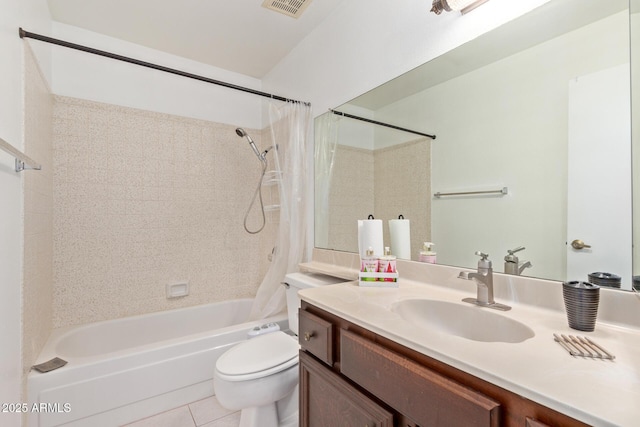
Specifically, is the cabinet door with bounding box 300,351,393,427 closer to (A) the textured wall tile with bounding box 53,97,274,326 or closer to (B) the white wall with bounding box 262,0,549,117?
(B) the white wall with bounding box 262,0,549,117

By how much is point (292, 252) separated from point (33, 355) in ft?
4.79

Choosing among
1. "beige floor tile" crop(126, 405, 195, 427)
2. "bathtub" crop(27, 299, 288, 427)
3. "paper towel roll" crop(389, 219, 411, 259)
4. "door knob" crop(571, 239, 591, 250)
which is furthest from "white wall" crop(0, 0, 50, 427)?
"door knob" crop(571, 239, 591, 250)

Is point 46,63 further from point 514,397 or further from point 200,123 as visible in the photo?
point 514,397

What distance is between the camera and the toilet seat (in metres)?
1.24

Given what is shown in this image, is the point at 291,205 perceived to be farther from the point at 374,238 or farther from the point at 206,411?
the point at 206,411

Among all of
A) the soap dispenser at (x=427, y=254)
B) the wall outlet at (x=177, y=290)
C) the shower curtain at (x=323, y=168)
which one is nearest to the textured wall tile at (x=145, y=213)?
the wall outlet at (x=177, y=290)

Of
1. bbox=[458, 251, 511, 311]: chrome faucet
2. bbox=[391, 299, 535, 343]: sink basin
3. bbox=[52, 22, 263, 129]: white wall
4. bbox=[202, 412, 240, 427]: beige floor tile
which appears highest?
bbox=[52, 22, 263, 129]: white wall

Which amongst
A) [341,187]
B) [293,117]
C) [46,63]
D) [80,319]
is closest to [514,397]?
[341,187]

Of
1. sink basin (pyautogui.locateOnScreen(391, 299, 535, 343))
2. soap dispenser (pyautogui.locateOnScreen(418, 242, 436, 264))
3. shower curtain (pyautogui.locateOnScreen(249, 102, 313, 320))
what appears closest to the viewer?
sink basin (pyautogui.locateOnScreen(391, 299, 535, 343))

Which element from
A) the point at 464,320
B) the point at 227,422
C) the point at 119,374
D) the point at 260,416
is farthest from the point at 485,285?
the point at 119,374

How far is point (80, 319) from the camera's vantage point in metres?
1.99

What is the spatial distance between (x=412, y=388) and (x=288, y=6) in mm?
2116

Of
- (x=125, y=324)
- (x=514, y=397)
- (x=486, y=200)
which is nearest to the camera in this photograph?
(x=514, y=397)

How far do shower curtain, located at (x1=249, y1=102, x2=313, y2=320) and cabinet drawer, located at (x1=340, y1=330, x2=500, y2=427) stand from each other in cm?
120
